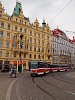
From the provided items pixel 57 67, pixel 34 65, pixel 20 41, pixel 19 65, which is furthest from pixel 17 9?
pixel 34 65

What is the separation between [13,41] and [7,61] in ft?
22.5

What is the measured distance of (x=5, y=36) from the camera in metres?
57.5

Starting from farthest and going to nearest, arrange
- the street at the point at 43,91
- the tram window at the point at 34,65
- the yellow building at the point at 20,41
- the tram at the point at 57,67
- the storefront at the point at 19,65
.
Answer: the storefront at the point at 19,65, the yellow building at the point at 20,41, the tram at the point at 57,67, the tram window at the point at 34,65, the street at the point at 43,91

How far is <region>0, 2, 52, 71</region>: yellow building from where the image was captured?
57.0 m

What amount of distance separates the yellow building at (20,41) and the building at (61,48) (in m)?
6.56

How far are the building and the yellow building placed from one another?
258 inches

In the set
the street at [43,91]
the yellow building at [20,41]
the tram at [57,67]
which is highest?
the yellow building at [20,41]

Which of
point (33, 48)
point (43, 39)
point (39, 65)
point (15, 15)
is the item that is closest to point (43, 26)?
point (43, 39)

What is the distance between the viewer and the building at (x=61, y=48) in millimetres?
81688

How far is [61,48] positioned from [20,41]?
30.7 meters

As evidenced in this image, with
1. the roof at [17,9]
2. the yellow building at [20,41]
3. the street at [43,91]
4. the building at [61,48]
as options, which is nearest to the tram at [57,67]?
the yellow building at [20,41]

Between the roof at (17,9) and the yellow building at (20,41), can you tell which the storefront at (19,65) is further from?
the roof at (17,9)

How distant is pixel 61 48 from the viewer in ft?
287

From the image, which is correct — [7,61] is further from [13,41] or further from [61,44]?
[61,44]
